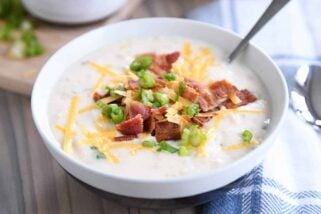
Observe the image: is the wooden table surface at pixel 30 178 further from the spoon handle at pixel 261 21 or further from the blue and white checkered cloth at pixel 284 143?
the spoon handle at pixel 261 21

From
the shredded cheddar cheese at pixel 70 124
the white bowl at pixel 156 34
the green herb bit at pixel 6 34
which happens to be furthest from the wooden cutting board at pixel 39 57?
the shredded cheddar cheese at pixel 70 124

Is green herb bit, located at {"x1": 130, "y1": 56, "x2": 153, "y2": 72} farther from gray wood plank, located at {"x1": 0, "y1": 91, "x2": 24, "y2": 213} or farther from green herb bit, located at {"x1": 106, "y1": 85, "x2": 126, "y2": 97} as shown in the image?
gray wood plank, located at {"x1": 0, "y1": 91, "x2": 24, "y2": 213}

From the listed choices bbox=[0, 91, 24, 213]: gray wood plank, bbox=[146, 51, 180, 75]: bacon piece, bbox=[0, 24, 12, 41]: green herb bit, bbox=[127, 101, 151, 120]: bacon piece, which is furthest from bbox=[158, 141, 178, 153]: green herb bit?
bbox=[0, 24, 12, 41]: green herb bit

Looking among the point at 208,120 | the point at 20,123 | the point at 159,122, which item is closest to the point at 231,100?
the point at 208,120

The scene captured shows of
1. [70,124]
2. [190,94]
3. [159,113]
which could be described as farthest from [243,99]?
[70,124]

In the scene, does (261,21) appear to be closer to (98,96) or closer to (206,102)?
(206,102)
